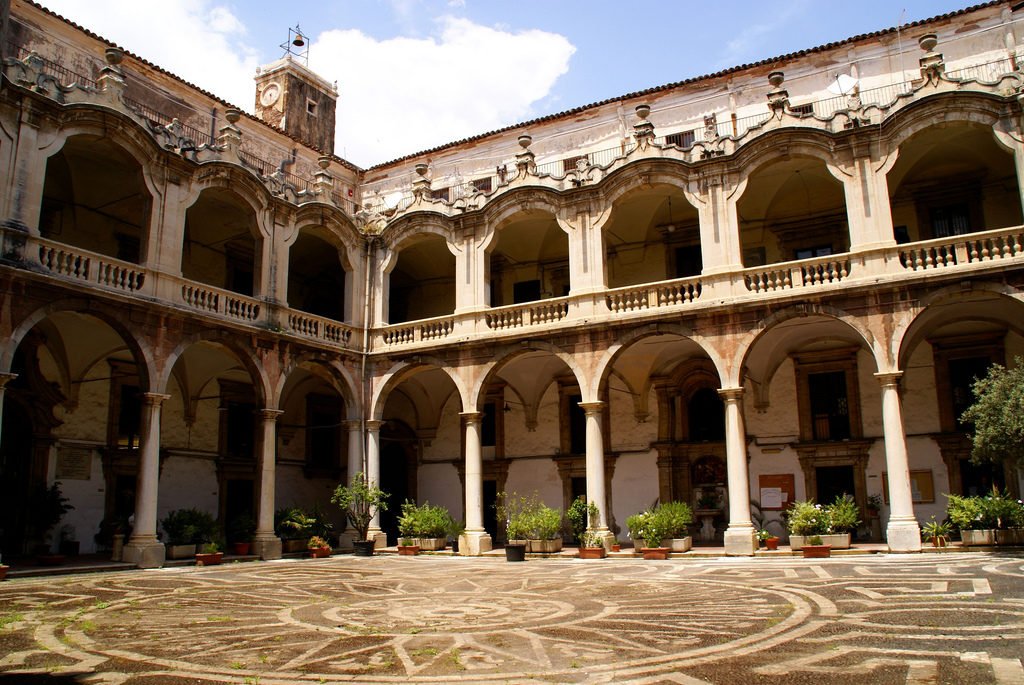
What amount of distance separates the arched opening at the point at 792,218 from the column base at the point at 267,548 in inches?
579

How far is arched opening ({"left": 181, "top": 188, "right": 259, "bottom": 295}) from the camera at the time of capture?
22016 millimetres

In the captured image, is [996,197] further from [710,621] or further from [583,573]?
[710,621]

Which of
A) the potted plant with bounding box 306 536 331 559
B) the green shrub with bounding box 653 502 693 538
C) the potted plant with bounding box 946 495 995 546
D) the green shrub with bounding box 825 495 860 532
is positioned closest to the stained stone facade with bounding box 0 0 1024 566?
the potted plant with bounding box 306 536 331 559

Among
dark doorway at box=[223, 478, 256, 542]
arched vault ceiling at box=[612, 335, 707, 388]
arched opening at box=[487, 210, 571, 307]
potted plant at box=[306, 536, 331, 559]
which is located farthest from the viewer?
arched opening at box=[487, 210, 571, 307]

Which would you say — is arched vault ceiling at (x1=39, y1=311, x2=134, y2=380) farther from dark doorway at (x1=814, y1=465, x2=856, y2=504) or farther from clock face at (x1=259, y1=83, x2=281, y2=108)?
dark doorway at (x1=814, y1=465, x2=856, y2=504)

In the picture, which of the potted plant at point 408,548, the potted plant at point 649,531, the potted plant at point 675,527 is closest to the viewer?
the potted plant at point 649,531

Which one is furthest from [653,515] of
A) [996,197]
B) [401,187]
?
[401,187]

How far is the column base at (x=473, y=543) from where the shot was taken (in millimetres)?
20484

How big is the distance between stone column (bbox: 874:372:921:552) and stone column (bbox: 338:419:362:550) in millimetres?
13672

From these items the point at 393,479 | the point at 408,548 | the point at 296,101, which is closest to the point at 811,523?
the point at 408,548

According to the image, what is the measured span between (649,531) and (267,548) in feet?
30.5

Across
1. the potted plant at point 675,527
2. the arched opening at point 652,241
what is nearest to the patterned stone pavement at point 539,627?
the potted plant at point 675,527

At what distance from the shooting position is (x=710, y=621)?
8.48 metres

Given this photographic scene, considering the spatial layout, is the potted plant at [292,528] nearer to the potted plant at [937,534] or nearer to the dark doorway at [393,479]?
the dark doorway at [393,479]
